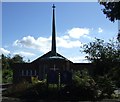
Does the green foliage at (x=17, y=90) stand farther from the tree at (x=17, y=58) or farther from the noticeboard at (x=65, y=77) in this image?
the tree at (x=17, y=58)

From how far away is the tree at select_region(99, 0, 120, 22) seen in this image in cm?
2285

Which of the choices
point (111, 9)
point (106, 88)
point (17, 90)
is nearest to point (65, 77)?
point (106, 88)

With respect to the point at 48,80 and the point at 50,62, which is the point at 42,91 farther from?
the point at 50,62

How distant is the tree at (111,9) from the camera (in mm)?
22850

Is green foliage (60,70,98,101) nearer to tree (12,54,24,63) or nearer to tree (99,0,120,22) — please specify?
tree (99,0,120,22)

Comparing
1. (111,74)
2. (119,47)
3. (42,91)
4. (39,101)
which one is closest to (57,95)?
(42,91)

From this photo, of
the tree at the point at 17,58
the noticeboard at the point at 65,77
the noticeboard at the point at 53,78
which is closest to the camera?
the noticeboard at the point at 65,77

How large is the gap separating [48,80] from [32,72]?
4305 centimetres

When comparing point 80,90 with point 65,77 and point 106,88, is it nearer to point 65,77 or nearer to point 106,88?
point 106,88

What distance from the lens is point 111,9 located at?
926 inches

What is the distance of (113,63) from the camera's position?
29.3 metres

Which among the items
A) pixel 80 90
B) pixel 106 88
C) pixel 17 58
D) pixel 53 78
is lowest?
pixel 80 90

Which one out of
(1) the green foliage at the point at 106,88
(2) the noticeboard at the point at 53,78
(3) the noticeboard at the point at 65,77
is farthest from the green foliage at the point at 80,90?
(2) the noticeboard at the point at 53,78

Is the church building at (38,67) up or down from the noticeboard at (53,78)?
up
